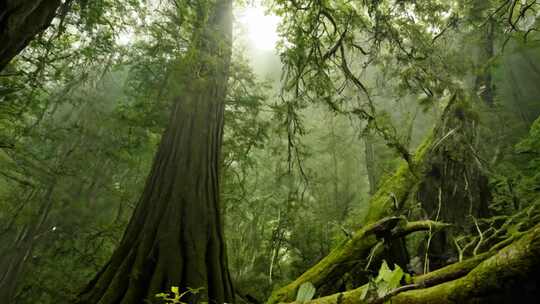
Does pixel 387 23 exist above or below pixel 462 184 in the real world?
above

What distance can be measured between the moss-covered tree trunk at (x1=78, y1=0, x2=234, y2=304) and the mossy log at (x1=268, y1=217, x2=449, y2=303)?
2.64 feet

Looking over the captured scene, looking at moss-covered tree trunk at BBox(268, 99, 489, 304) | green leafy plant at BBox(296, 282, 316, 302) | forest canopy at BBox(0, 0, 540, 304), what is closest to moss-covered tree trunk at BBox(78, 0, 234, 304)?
forest canopy at BBox(0, 0, 540, 304)

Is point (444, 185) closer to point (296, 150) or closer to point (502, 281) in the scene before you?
point (296, 150)

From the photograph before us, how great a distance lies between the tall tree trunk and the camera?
158 cm

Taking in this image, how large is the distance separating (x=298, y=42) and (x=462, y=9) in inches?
119

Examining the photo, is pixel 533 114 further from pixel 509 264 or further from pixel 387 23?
pixel 509 264

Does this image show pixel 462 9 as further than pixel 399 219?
Yes

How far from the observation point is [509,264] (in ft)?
2.30

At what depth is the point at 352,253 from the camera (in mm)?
3172

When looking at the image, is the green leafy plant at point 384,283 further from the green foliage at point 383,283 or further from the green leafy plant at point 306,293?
the green leafy plant at point 306,293

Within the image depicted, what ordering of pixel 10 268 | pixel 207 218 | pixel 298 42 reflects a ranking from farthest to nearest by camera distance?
pixel 10 268, pixel 298 42, pixel 207 218

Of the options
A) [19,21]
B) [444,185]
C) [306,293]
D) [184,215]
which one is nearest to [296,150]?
[184,215]

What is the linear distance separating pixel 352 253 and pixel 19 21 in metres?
3.20

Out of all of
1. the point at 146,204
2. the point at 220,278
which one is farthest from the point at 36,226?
the point at 220,278
